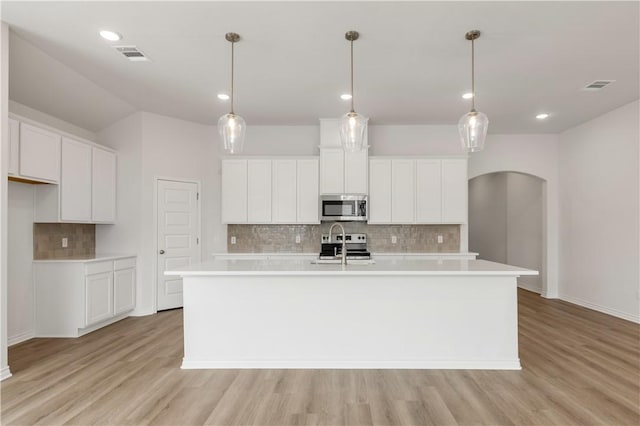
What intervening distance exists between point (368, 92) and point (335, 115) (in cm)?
102

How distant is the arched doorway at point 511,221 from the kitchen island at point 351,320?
4.18 meters

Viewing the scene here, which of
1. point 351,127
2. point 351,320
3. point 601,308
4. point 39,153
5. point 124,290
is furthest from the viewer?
point 601,308

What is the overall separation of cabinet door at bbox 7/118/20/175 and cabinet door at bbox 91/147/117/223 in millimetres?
1108

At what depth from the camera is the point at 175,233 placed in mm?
5539

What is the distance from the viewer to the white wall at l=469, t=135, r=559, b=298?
21.0 ft

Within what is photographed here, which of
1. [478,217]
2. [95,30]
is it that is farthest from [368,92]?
[478,217]

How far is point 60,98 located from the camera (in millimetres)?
4266

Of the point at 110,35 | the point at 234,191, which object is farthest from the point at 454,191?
the point at 110,35

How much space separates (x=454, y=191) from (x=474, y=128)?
2.69 meters

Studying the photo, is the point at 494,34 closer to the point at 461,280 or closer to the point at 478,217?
the point at 461,280

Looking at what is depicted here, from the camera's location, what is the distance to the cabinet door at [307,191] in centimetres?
559

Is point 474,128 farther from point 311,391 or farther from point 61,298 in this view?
point 61,298

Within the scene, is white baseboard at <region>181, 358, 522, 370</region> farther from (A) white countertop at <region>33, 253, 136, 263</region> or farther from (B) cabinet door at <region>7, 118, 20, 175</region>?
(B) cabinet door at <region>7, 118, 20, 175</region>

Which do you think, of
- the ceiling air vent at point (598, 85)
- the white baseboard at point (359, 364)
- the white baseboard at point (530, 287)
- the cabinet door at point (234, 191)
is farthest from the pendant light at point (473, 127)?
the white baseboard at point (530, 287)
